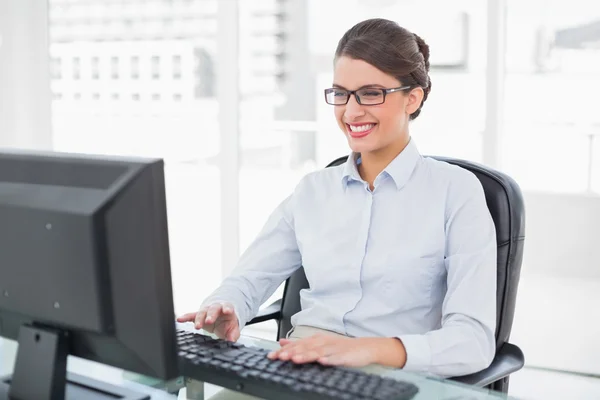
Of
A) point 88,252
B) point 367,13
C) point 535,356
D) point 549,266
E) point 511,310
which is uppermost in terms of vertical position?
point 367,13

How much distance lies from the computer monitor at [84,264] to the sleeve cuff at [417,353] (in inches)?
21.6

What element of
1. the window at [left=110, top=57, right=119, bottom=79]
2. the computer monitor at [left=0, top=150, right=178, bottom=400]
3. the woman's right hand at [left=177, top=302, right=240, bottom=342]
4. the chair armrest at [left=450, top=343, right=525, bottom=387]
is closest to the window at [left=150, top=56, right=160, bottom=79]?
the window at [left=110, top=57, right=119, bottom=79]

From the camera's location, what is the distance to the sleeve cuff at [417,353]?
58.4 inches

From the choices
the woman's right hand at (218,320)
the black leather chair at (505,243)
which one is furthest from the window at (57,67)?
the woman's right hand at (218,320)

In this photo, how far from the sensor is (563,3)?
10.9ft

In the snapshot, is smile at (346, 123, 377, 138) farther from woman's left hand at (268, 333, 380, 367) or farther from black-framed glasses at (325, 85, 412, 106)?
woman's left hand at (268, 333, 380, 367)

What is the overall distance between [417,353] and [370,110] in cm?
54

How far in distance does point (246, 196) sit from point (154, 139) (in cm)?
86

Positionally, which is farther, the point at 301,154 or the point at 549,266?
the point at 301,154

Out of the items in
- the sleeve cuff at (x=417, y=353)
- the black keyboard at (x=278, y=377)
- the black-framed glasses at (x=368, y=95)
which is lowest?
the sleeve cuff at (x=417, y=353)

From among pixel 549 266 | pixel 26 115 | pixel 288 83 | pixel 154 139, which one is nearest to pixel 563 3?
pixel 549 266

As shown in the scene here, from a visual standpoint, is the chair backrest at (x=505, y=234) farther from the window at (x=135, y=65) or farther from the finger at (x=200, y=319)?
the window at (x=135, y=65)

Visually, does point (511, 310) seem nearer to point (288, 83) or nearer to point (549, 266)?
point (549, 266)

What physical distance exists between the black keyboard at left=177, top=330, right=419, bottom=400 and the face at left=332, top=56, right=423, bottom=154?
60 cm
